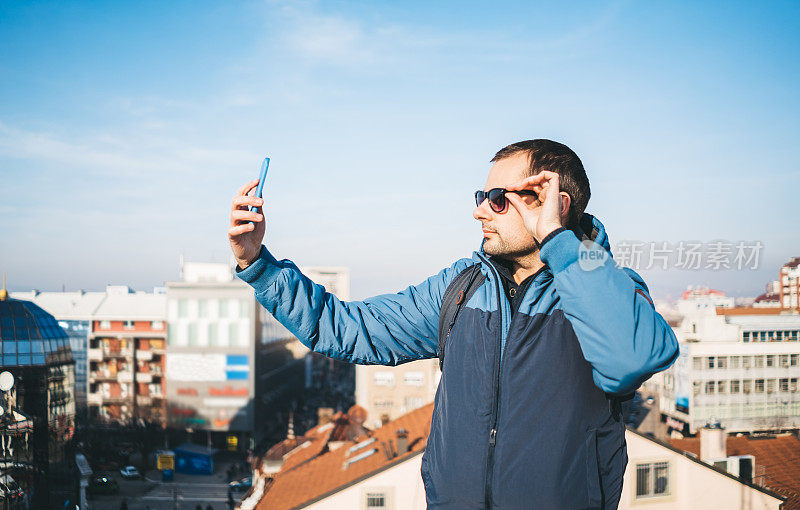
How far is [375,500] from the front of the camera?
36.0ft

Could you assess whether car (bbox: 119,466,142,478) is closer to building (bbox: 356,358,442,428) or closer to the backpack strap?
building (bbox: 356,358,442,428)

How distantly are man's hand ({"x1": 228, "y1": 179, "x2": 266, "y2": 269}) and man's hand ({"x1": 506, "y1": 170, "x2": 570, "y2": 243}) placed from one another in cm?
97

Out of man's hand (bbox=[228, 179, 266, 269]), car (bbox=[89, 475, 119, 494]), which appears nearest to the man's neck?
man's hand (bbox=[228, 179, 266, 269])

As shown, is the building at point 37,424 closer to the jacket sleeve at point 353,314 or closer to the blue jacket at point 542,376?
the jacket sleeve at point 353,314

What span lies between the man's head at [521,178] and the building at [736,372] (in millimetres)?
604

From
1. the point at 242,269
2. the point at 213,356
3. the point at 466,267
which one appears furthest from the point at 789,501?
the point at 213,356

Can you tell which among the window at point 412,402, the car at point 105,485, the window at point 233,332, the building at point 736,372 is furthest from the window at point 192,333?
the building at point 736,372

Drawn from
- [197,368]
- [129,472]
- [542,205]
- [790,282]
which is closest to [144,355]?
[197,368]

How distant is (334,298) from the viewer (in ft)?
7.98

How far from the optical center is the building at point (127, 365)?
48.3 metres

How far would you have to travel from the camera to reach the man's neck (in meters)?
2.22

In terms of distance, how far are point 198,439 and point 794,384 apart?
155ft

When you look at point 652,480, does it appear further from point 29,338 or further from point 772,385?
point 29,338

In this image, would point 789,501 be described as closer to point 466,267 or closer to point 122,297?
point 466,267
